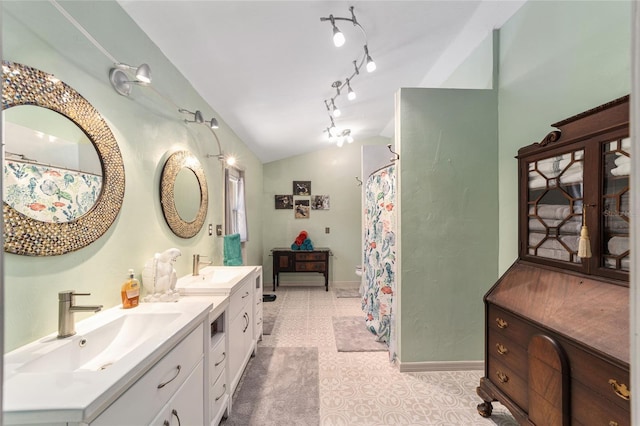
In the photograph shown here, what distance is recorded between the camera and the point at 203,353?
1.42m

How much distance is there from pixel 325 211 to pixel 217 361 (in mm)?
3496

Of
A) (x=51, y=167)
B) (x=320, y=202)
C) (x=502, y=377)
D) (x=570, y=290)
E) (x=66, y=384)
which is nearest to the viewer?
(x=66, y=384)

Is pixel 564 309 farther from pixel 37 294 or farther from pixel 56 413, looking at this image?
pixel 37 294

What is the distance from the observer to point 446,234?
2225mm

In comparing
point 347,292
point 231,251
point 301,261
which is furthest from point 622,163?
point 301,261

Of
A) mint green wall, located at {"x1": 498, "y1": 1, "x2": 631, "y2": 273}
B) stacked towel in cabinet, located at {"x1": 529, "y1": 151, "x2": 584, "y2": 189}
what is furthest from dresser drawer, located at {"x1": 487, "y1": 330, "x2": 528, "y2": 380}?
stacked towel in cabinet, located at {"x1": 529, "y1": 151, "x2": 584, "y2": 189}

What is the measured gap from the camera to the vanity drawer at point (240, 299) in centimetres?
187

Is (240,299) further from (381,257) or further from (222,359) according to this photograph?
(381,257)

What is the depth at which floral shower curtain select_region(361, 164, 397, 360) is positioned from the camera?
2.52m

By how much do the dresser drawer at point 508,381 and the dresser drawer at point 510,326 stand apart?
186 mm

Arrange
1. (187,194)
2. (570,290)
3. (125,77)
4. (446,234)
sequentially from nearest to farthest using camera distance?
(570,290) → (125,77) → (187,194) → (446,234)

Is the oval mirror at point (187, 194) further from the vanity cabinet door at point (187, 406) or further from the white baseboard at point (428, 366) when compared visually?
the white baseboard at point (428, 366)

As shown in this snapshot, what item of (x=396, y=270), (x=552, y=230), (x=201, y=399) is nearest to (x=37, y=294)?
(x=201, y=399)

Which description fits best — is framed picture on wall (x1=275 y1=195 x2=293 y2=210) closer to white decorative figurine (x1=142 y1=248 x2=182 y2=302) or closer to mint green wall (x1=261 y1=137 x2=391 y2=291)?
mint green wall (x1=261 y1=137 x2=391 y2=291)
